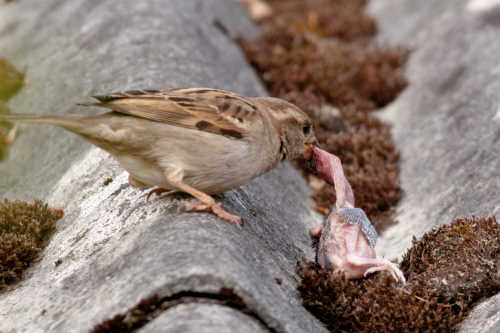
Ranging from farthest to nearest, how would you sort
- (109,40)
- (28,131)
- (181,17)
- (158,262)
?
(181,17) → (109,40) → (28,131) → (158,262)

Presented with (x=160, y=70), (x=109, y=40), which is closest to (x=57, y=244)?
(x=160, y=70)

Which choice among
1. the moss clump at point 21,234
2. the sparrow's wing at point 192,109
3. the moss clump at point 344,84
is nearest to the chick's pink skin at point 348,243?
the sparrow's wing at point 192,109

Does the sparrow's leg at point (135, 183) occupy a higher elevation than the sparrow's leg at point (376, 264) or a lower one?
lower

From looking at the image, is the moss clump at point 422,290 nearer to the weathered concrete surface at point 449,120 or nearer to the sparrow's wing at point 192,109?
the weathered concrete surface at point 449,120

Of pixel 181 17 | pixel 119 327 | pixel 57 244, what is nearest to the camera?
pixel 119 327

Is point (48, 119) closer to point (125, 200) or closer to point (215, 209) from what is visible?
point (125, 200)

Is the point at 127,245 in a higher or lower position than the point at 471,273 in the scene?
lower

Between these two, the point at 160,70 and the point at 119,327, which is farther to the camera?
the point at 160,70

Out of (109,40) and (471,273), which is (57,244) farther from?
(109,40)
